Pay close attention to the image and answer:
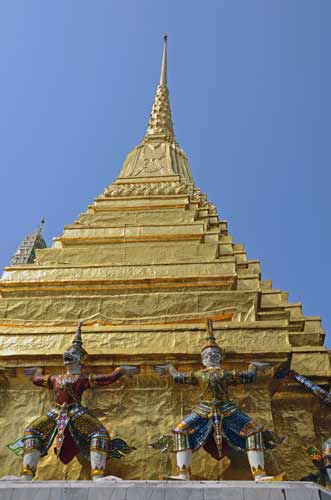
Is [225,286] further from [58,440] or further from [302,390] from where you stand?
[58,440]

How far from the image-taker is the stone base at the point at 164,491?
5.98 metres

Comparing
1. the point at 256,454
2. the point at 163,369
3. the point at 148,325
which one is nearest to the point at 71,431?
the point at 163,369

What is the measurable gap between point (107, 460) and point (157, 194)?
11975 mm

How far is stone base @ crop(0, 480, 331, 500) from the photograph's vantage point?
5977 millimetres

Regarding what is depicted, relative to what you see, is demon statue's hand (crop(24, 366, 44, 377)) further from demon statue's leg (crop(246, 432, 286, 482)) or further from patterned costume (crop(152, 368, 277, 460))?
demon statue's leg (crop(246, 432, 286, 482))

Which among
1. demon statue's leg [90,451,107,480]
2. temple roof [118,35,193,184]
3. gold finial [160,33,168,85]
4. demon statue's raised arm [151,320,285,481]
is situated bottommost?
demon statue's leg [90,451,107,480]

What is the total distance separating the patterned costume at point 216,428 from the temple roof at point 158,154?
48.8 feet

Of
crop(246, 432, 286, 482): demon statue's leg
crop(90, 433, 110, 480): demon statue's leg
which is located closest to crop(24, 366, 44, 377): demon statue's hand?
crop(90, 433, 110, 480): demon statue's leg

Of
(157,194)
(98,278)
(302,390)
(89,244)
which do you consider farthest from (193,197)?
(302,390)

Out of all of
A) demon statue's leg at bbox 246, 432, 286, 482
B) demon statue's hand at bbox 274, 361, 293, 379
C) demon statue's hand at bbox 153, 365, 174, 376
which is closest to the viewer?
demon statue's leg at bbox 246, 432, 286, 482

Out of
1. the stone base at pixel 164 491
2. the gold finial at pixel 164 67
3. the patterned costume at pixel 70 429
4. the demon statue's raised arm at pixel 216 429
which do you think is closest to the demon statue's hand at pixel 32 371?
the patterned costume at pixel 70 429

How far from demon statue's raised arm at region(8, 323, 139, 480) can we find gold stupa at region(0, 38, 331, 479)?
0.63 meters

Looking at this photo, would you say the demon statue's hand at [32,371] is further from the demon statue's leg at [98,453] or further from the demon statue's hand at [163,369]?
the demon statue's hand at [163,369]

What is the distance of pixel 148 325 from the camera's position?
10.6 m
